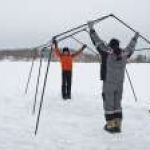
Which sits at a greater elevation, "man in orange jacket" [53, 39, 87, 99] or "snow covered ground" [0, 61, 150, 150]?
"man in orange jacket" [53, 39, 87, 99]

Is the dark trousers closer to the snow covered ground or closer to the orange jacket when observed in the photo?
the orange jacket

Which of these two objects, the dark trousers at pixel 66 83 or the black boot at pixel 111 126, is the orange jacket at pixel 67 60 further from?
the black boot at pixel 111 126

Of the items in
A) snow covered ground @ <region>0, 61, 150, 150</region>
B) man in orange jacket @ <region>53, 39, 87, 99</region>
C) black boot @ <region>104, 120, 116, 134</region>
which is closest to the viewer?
snow covered ground @ <region>0, 61, 150, 150</region>

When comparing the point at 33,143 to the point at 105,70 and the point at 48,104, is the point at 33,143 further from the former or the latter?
the point at 48,104

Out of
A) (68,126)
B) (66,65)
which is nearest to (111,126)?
(68,126)

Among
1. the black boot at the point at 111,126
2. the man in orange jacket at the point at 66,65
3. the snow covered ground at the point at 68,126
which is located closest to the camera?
the snow covered ground at the point at 68,126

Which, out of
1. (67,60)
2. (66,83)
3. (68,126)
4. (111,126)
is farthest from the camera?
(66,83)

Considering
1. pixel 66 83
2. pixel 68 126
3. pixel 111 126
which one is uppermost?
pixel 66 83

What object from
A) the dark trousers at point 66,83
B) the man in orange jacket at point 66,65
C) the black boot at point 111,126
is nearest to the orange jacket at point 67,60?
the man in orange jacket at point 66,65

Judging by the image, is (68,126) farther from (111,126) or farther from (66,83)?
(66,83)

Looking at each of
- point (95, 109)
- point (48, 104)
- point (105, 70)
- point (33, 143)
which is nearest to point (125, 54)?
point (105, 70)

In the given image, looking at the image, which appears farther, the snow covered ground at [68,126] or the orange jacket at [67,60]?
the orange jacket at [67,60]

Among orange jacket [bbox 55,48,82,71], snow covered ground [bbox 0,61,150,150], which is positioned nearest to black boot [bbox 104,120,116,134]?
snow covered ground [bbox 0,61,150,150]

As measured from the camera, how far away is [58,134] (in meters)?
11.4
